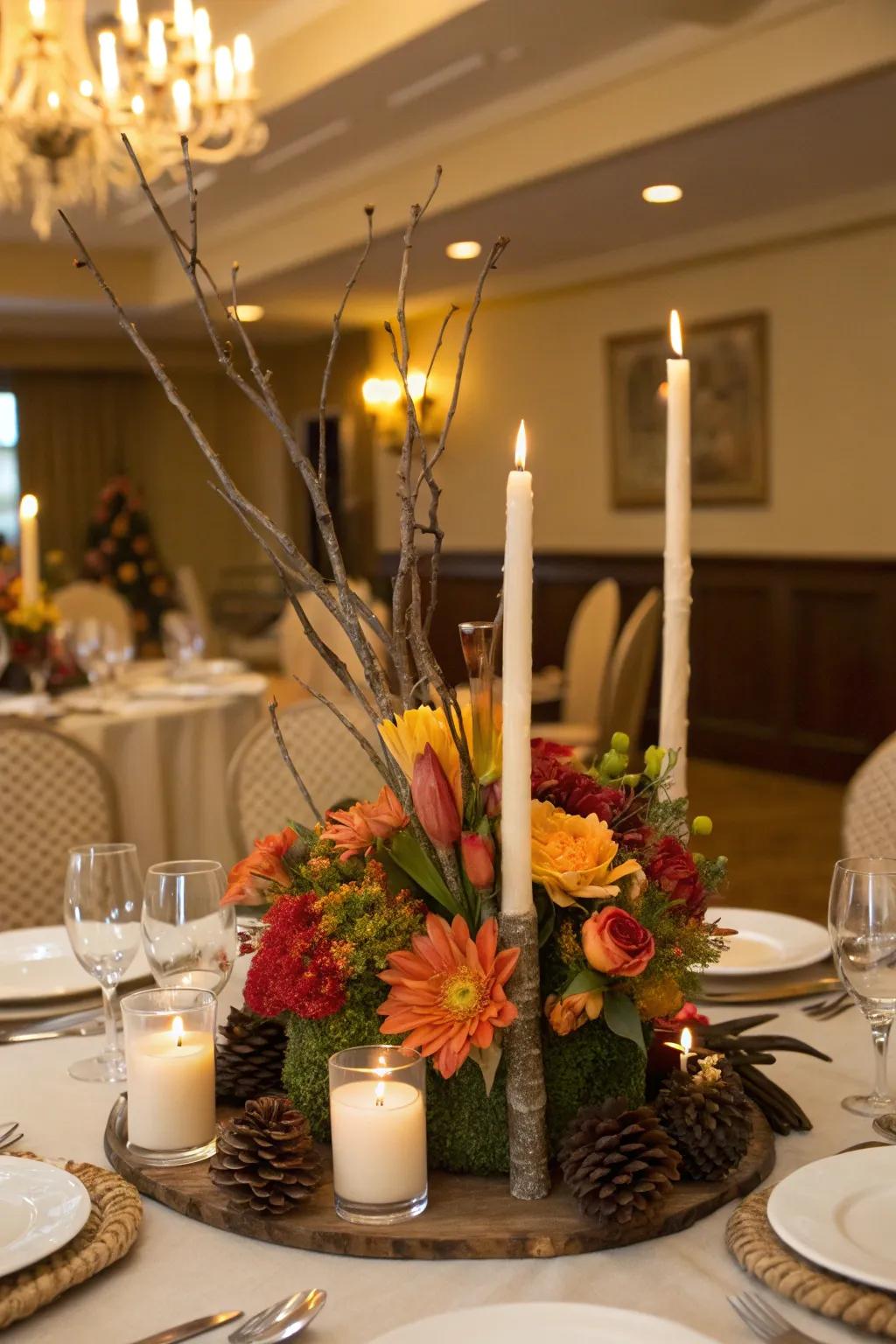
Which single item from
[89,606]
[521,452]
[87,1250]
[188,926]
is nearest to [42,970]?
[188,926]

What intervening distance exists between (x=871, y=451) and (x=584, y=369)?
210cm

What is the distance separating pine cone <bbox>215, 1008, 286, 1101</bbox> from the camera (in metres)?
1.03

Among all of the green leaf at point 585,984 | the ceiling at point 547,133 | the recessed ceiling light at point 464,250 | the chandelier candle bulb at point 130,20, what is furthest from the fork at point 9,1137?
the recessed ceiling light at point 464,250

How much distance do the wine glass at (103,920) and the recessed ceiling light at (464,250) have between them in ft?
19.2

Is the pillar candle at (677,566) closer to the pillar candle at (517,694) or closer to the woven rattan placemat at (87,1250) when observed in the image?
the pillar candle at (517,694)

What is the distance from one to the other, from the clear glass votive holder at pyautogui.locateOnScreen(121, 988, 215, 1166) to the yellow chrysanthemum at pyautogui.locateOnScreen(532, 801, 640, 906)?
0.26m

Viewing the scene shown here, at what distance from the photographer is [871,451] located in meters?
6.18

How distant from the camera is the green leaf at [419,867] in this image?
90 centimetres

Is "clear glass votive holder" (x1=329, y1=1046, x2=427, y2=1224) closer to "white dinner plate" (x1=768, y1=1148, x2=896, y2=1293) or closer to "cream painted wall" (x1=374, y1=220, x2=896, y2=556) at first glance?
"white dinner plate" (x1=768, y1=1148, x2=896, y2=1293)

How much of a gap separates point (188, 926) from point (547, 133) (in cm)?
479

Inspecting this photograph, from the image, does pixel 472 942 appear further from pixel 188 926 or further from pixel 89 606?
pixel 89 606

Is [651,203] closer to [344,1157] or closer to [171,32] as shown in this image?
[171,32]

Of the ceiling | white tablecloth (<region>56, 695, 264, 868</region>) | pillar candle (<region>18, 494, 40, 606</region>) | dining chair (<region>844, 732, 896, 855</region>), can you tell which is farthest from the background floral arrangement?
the ceiling

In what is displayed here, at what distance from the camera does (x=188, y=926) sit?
1.11m
